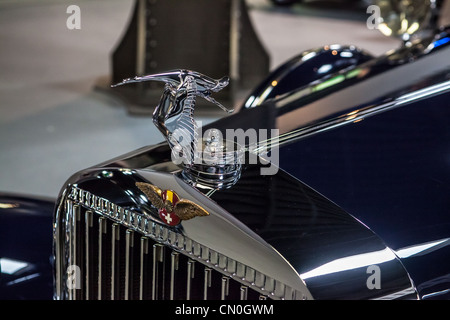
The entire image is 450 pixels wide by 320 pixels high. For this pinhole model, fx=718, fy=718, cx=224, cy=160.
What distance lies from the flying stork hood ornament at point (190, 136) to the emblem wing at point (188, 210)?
0.18ft

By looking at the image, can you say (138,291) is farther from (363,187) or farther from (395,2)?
(395,2)

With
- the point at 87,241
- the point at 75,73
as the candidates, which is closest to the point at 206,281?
the point at 87,241

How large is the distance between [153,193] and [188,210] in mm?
81

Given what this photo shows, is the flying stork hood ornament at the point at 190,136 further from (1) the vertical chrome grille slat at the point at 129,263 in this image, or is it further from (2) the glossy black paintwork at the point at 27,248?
(2) the glossy black paintwork at the point at 27,248

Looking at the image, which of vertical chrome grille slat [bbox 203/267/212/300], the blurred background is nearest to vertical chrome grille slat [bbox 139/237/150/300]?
vertical chrome grille slat [bbox 203/267/212/300]

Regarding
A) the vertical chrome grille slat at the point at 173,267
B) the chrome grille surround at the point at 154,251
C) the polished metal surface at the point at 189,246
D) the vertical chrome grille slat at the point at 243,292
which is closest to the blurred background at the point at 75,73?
the chrome grille surround at the point at 154,251

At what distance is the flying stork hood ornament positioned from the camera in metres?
1.19

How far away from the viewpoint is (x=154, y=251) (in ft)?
3.87

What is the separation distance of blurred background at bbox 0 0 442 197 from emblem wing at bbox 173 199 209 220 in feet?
6.57

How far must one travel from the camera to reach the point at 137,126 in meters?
3.87

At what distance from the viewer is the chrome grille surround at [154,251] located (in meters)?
1.07

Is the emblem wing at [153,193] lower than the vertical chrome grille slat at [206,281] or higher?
higher
